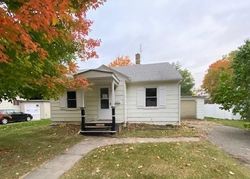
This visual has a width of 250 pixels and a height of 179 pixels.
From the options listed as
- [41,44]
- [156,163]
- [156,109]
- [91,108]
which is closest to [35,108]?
[91,108]

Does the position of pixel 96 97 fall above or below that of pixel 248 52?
below

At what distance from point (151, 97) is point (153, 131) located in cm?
323

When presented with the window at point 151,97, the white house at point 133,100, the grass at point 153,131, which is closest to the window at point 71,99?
the white house at point 133,100

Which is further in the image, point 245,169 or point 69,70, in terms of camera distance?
point 69,70

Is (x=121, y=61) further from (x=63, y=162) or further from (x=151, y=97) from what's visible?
(x=63, y=162)

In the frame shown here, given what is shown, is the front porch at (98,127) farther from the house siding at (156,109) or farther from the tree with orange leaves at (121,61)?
the tree with orange leaves at (121,61)

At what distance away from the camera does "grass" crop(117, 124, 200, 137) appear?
13561mm

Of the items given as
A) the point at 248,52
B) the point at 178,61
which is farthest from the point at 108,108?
the point at 178,61

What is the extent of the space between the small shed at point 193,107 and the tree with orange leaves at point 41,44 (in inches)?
685

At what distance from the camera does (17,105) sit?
3644 cm

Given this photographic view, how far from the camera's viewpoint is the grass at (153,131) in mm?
13561

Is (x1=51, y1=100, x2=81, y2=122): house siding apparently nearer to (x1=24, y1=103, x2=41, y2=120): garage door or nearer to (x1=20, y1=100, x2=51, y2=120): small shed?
(x1=20, y1=100, x2=51, y2=120): small shed

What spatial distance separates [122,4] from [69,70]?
3.65 meters

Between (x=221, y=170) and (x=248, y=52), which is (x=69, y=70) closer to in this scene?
(x=221, y=170)
